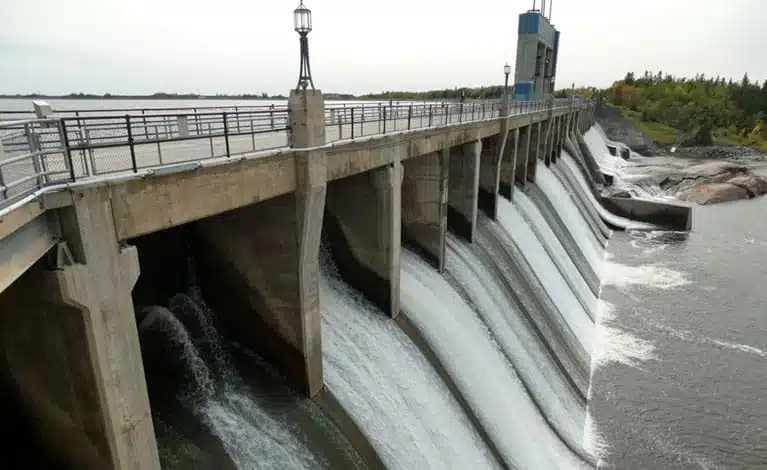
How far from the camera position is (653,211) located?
39.5 m

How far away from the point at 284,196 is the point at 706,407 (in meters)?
16.9

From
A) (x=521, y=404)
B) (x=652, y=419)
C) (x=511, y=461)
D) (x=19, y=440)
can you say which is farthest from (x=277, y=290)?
(x=652, y=419)

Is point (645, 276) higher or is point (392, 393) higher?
point (392, 393)

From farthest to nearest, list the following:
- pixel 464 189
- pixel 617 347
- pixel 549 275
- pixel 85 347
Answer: pixel 549 275 < pixel 617 347 < pixel 464 189 < pixel 85 347

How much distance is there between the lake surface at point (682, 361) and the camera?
16.4 m

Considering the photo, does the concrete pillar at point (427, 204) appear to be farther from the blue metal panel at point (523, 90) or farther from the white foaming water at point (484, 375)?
the blue metal panel at point (523, 90)

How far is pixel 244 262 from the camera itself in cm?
1110

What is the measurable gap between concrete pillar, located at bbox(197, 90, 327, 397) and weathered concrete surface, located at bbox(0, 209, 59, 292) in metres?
4.86

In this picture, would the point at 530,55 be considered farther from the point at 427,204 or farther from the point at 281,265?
the point at 281,265

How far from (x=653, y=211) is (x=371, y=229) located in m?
32.7

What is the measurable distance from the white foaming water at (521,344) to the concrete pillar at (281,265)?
8.06m

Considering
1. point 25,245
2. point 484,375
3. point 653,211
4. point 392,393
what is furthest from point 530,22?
point 25,245

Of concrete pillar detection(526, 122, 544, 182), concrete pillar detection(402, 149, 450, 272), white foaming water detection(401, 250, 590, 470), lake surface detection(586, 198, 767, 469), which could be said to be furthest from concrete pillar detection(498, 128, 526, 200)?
white foaming water detection(401, 250, 590, 470)

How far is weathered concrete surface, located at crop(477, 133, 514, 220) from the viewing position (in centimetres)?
2423
